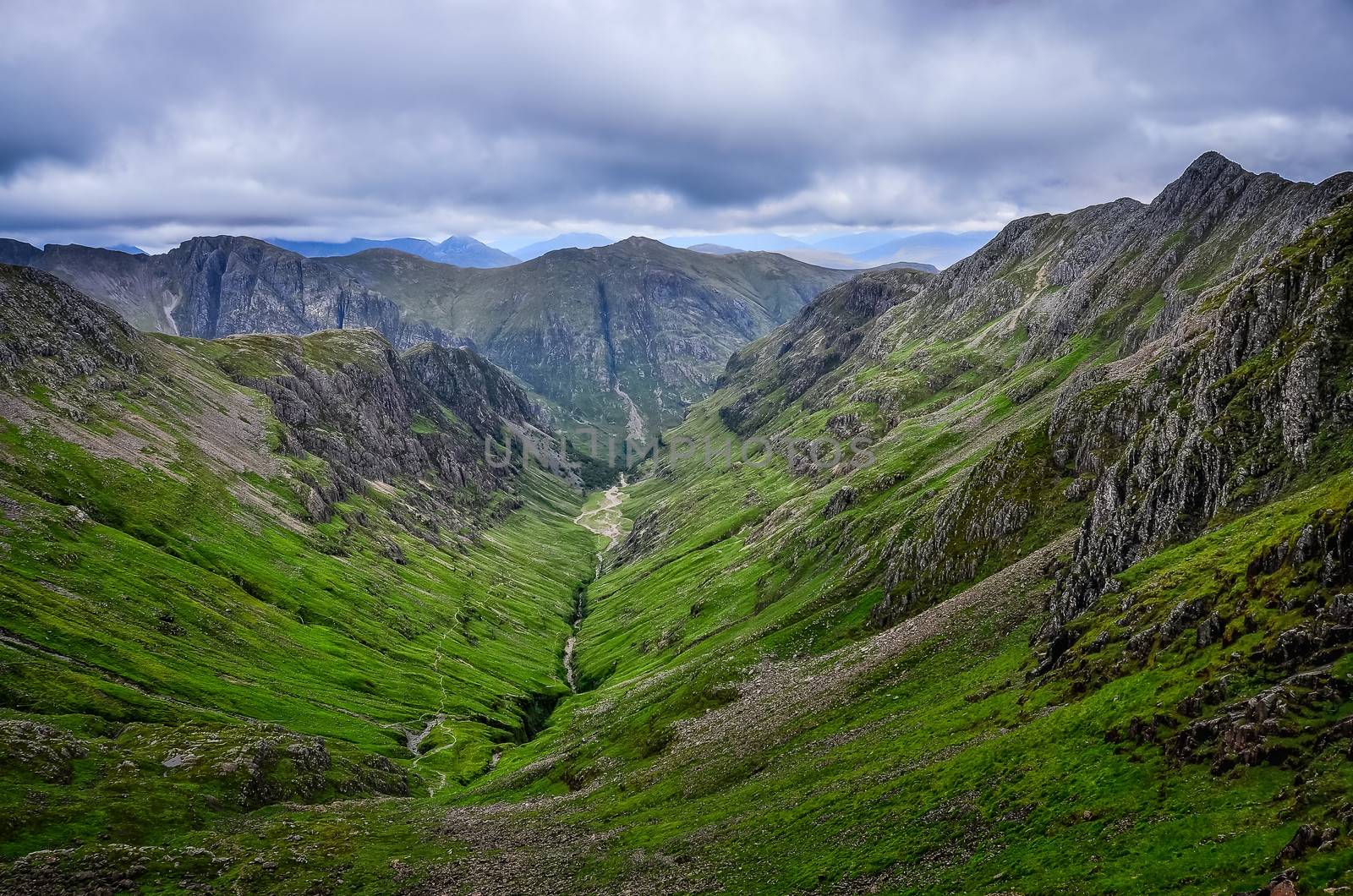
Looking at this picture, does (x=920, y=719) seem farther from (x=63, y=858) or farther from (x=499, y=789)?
(x=63, y=858)

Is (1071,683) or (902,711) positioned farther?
(902,711)

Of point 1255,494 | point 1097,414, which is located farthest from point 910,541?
point 1255,494

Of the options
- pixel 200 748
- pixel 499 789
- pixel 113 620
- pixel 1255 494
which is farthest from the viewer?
pixel 113 620

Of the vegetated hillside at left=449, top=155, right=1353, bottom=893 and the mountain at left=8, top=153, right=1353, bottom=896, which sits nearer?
the vegetated hillside at left=449, top=155, right=1353, bottom=893

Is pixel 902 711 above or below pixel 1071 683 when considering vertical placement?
below

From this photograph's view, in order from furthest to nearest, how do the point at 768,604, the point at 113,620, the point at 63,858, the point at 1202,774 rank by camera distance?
the point at 768,604
the point at 113,620
the point at 63,858
the point at 1202,774

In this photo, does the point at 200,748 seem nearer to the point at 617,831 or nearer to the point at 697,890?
the point at 617,831

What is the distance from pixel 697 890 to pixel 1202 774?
35084mm

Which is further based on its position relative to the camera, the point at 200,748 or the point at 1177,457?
the point at 200,748

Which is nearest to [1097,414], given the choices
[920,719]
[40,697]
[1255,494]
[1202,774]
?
[1255,494]

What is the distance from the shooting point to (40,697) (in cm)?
11294

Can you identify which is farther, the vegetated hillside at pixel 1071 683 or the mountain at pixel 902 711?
the mountain at pixel 902 711

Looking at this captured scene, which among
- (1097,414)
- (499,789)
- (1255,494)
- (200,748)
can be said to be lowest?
(499,789)

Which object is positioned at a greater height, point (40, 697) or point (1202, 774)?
point (1202, 774)
